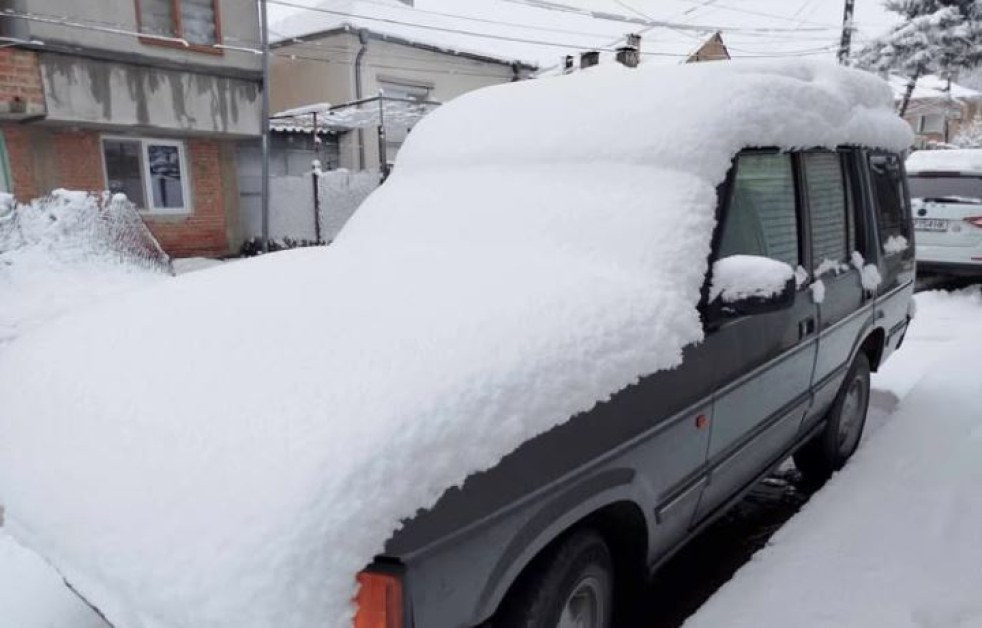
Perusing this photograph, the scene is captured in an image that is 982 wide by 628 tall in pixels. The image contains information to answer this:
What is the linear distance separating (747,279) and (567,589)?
3.80 feet

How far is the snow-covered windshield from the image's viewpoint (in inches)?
323

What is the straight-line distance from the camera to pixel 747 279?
2.36 metres

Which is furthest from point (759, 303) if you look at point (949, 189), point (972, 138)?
point (972, 138)

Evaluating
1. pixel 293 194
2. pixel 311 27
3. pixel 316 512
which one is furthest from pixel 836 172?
pixel 311 27

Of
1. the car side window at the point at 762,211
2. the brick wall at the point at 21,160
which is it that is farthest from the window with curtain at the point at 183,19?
the car side window at the point at 762,211

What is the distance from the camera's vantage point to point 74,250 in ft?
29.1

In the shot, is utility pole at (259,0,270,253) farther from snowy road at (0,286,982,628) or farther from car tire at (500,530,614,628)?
car tire at (500,530,614,628)

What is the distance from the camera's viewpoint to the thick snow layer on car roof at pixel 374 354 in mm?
1435

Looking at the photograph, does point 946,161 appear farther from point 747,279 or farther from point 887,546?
point 747,279

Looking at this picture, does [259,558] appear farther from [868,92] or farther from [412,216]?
[868,92]

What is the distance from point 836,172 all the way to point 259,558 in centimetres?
321

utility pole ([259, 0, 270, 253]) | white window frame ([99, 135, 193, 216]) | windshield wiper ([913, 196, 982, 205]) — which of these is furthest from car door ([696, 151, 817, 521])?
white window frame ([99, 135, 193, 216])

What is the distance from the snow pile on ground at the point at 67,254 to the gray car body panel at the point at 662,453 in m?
6.85

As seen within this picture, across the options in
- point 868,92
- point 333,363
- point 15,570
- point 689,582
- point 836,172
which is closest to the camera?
point 333,363
